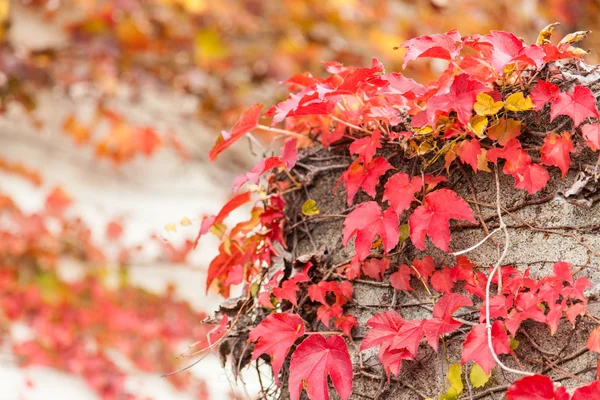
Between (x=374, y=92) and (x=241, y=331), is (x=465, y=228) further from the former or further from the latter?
(x=241, y=331)

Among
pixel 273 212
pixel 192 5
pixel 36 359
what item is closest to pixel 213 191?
pixel 192 5

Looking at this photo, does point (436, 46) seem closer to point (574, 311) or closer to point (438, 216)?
point (438, 216)

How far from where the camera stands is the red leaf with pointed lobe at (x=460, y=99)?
0.91m

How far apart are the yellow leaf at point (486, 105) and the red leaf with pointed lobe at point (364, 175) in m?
0.18

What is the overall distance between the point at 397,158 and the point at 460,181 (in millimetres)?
122

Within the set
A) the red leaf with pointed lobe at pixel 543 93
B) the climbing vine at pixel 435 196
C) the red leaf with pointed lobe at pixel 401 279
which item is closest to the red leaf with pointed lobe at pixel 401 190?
the climbing vine at pixel 435 196

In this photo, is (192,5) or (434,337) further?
(192,5)

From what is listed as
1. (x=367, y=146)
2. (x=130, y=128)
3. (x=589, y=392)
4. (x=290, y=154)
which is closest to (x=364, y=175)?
(x=367, y=146)

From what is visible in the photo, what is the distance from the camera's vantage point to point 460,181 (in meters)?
1.02

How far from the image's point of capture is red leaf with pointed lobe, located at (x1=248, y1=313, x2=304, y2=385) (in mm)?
1002

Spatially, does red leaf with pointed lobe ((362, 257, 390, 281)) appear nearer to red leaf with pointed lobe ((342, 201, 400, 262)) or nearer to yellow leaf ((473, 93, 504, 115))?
red leaf with pointed lobe ((342, 201, 400, 262))

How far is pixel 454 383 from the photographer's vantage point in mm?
934

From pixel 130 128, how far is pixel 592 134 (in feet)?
12.1

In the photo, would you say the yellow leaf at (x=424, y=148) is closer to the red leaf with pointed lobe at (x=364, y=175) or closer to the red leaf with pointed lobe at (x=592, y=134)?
the red leaf with pointed lobe at (x=364, y=175)
